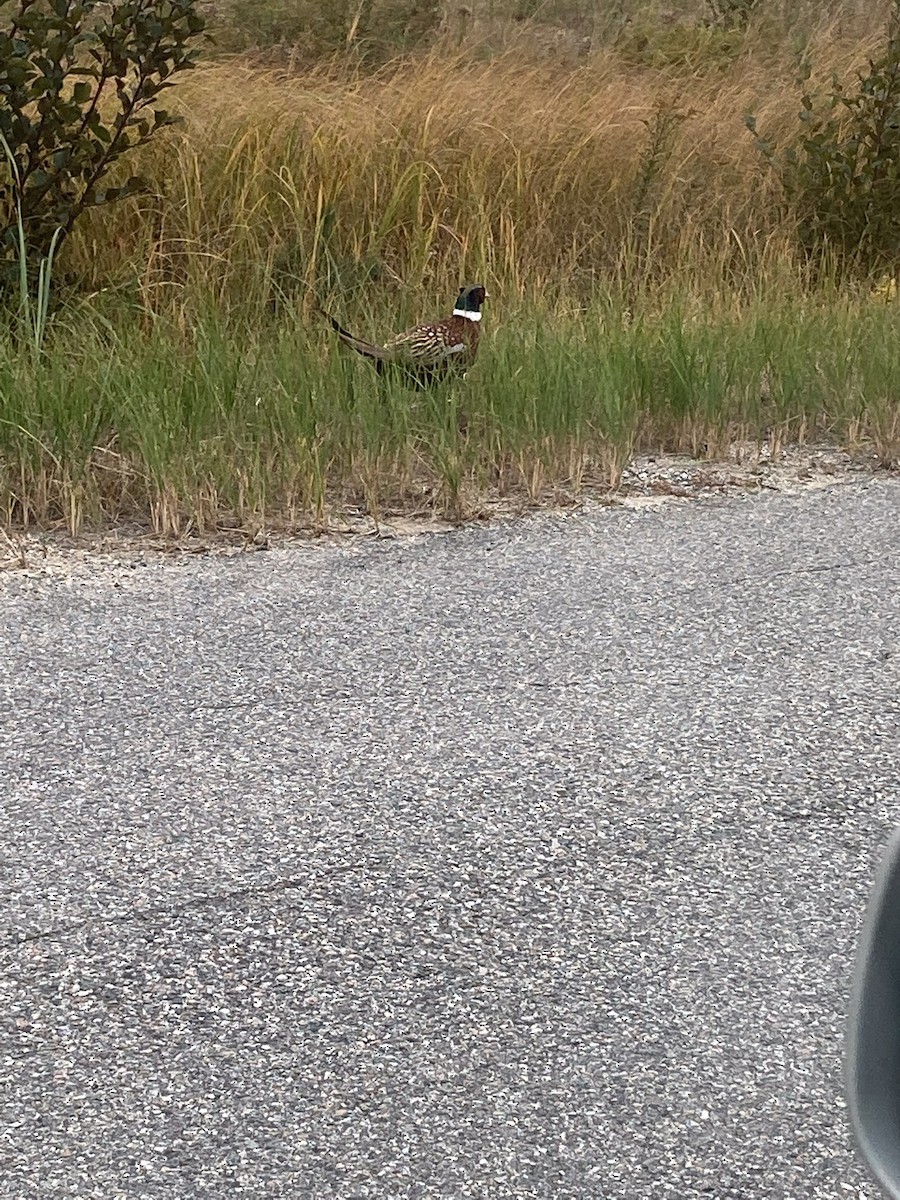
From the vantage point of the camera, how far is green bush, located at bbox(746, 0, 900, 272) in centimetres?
665

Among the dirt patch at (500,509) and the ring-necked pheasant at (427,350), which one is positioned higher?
the ring-necked pheasant at (427,350)

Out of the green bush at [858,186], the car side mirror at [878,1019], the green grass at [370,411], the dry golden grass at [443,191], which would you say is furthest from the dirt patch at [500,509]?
the car side mirror at [878,1019]

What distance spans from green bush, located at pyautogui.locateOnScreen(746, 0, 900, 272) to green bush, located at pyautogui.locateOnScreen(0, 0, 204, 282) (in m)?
3.23

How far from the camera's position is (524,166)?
21.9 ft

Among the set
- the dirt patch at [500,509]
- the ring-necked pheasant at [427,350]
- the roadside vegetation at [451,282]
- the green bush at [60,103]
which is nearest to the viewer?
the dirt patch at [500,509]

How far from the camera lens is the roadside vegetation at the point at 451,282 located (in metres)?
4.04

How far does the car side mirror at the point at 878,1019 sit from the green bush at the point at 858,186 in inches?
237

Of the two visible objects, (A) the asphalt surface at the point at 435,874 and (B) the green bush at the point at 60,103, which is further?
(B) the green bush at the point at 60,103

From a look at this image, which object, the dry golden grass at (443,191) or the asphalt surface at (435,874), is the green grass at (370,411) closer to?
the asphalt surface at (435,874)

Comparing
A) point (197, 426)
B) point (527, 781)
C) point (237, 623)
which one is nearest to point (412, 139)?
point (197, 426)

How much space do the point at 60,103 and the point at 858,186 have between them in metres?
3.83

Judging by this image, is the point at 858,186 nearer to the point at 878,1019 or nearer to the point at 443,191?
the point at 443,191

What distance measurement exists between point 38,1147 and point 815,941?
3.85 ft

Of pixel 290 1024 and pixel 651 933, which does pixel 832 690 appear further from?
pixel 290 1024
